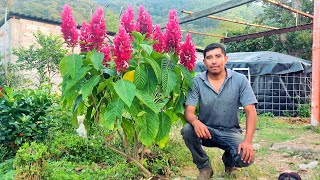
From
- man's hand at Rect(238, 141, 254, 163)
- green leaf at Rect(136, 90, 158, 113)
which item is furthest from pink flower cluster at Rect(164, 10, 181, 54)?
man's hand at Rect(238, 141, 254, 163)

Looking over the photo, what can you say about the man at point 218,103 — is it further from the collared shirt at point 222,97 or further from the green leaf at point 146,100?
the green leaf at point 146,100

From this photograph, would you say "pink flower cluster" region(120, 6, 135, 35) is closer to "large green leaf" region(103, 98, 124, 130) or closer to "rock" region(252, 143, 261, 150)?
"large green leaf" region(103, 98, 124, 130)

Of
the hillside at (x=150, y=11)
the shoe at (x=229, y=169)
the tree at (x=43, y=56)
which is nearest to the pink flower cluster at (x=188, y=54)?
the shoe at (x=229, y=169)

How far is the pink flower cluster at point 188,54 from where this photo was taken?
2758mm

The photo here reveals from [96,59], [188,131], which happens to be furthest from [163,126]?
[96,59]

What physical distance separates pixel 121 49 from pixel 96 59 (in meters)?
0.18

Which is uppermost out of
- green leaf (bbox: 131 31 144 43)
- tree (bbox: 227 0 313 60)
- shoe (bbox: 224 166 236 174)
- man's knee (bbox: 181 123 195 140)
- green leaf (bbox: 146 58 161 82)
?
tree (bbox: 227 0 313 60)

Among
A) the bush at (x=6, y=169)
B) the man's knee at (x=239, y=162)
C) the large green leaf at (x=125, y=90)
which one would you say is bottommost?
the bush at (x=6, y=169)

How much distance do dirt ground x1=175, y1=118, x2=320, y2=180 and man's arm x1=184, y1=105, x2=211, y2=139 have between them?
2.07ft

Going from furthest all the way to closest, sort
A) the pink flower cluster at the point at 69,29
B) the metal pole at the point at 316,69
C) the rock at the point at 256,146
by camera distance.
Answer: the metal pole at the point at 316,69 → the rock at the point at 256,146 → the pink flower cluster at the point at 69,29

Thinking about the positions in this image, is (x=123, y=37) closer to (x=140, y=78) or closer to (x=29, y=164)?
(x=140, y=78)

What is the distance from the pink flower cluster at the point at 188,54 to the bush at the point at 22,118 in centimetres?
192

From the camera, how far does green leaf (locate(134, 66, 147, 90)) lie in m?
2.43

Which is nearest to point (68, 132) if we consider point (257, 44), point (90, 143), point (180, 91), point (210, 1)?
point (90, 143)
